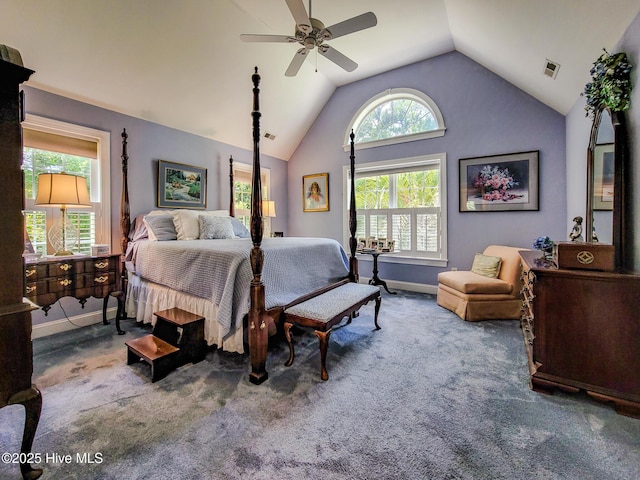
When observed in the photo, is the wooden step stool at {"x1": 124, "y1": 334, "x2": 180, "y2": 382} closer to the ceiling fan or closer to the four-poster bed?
the four-poster bed

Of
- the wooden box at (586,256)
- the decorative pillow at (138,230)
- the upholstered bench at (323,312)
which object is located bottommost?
the upholstered bench at (323,312)

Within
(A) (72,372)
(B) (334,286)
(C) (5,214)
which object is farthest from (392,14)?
(A) (72,372)

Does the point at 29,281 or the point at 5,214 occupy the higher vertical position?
the point at 5,214

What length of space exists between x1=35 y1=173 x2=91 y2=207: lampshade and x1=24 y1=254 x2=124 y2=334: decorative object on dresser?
502 mm

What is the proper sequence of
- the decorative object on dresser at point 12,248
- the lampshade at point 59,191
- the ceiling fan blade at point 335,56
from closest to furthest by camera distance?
the decorative object on dresser at point 12,248, the lampshade at point 59,191, the ceiling fan blade at point 335,56

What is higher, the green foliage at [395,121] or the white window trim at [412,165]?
the green foliage at [395,121]

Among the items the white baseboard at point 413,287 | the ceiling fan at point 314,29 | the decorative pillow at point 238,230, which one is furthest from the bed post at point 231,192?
the white baseboard at point 413,287

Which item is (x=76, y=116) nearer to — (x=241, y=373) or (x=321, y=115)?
(x=241, y=373)

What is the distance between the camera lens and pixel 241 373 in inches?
83.0

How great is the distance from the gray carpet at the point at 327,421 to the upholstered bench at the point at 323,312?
26 centimetres

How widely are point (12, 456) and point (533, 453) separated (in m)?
2.54

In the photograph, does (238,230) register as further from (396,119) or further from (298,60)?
(396,119)

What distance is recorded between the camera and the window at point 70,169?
2781 mm

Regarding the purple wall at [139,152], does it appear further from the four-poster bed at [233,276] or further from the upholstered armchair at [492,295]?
the upholstered armchair at [492,295]
